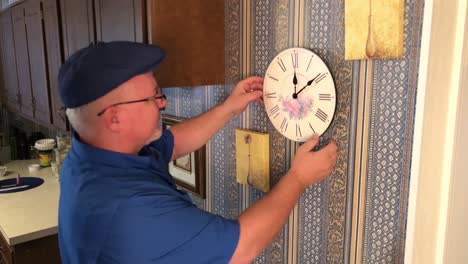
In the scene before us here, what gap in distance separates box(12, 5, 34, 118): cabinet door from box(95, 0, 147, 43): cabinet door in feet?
4.80

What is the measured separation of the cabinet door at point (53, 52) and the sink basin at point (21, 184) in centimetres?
53

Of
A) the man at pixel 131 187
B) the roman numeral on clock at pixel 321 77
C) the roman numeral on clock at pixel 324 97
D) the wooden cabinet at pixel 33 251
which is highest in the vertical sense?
the roman numeral on clock at pixel 321 77

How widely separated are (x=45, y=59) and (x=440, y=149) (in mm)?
2199

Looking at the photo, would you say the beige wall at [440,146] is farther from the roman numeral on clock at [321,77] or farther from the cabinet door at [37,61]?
the cabinet door at [37,61]

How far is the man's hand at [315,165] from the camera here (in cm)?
96

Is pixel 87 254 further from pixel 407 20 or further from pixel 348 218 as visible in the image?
pixel 407 20

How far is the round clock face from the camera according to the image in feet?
3.16

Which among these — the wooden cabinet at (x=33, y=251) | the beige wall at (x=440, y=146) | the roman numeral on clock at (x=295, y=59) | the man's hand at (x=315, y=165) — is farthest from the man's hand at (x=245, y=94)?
the wooden cabinet at (x=33, y=251)

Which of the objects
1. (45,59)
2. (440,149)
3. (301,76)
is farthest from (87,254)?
(45,59)

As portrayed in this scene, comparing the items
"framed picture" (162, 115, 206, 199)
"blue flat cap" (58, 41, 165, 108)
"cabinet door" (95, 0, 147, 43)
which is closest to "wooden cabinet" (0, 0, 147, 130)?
"cabinet door" (95, 0, 147, 43)

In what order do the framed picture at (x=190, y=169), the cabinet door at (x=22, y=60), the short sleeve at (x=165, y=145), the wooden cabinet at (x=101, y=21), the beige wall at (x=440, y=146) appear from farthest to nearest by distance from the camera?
the cabinet door at (x=22, y=60) < the framed picture at (x=190, y=169) < the short sleeve at (x=165, y=145) < the wooden cabinet at (x=101, y=21) < the beige wall at (x=440, y=146)

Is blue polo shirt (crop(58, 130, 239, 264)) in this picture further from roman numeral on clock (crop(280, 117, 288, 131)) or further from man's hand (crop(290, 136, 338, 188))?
roman numeral on clock (crop(280, 117, 288, 131))

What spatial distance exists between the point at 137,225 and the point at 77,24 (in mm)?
1228

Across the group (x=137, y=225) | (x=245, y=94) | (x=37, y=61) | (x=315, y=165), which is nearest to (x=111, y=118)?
(x=137, y=225)
